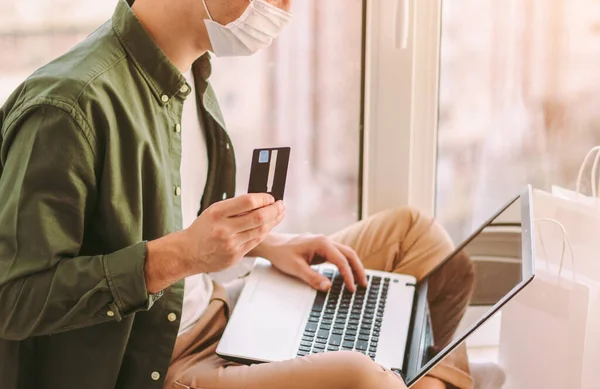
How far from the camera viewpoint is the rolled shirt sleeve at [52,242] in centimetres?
87

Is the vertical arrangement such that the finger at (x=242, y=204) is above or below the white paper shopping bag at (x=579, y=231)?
above

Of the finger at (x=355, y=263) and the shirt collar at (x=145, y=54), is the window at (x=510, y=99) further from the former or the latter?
the shirt collar at (x=145, y=54)

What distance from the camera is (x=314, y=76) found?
150 cm

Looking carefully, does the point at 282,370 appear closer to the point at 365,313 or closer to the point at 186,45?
the point at 365,313

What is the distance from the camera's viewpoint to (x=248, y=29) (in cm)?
103

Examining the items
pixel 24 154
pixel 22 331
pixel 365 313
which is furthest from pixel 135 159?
pixel 365 313

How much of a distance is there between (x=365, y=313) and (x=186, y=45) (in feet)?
1.60

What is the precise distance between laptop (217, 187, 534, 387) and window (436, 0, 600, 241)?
382 millimetres

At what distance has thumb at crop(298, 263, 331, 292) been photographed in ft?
3.96

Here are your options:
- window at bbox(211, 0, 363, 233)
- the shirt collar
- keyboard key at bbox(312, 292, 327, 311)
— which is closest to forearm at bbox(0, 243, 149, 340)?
the shirt collar

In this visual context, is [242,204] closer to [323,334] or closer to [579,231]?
[323,334]

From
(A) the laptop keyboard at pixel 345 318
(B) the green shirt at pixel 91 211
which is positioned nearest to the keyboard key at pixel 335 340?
(A) the laptop keyboard at pixel 345 318

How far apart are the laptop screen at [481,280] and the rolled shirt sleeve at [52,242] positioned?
0.42 metres

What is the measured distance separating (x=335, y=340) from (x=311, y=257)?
21 cm
